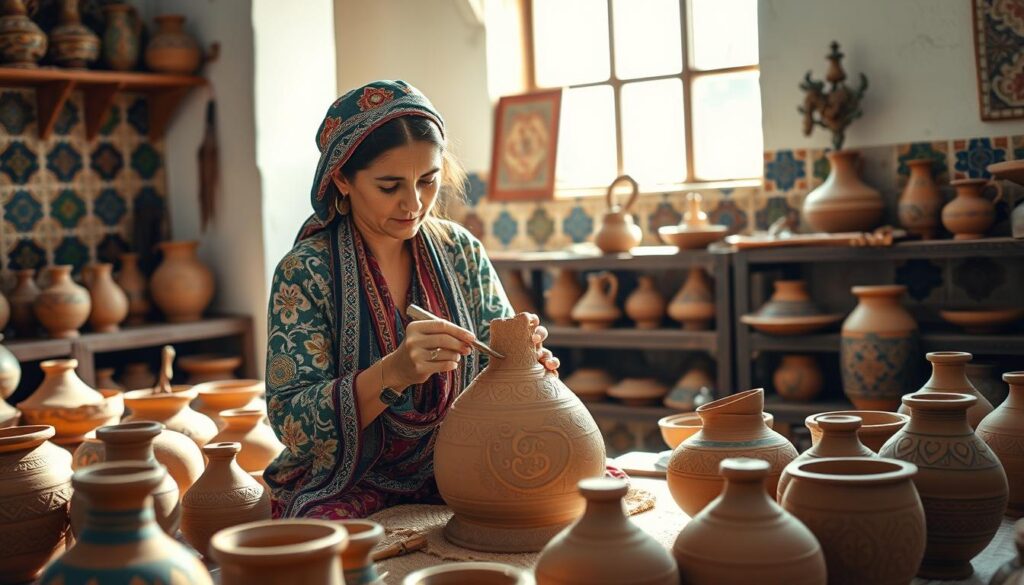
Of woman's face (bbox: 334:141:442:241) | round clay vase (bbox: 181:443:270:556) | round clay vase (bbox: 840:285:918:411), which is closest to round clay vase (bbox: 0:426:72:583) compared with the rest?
round clay vase (bbox: 181:443:270:556)

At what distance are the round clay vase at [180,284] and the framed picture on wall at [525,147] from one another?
168 centimetres

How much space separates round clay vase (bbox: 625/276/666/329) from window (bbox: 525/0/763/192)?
0.62 meters

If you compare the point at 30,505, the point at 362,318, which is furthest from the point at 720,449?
the point at 30,505

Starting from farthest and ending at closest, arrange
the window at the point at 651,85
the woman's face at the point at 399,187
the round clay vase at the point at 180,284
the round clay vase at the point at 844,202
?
1. the window at the point at 651,85
2. the round clay vase at the point at 180,284
3. the round clay vase at the point at 844,202
4. the woman's face at the point at 399,187

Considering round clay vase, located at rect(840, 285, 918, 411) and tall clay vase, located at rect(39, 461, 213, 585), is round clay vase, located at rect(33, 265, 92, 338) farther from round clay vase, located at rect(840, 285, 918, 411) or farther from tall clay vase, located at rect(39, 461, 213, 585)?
tall clay vase, located at rect(39, 461, 213, 585)

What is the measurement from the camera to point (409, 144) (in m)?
2.51

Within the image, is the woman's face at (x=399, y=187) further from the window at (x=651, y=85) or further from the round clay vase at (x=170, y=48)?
the window at (x=651, y=85)

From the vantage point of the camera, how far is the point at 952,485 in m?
1.94

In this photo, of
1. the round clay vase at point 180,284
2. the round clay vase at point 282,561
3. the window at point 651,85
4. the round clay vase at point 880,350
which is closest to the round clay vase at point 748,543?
the round clay vase at point 282,561

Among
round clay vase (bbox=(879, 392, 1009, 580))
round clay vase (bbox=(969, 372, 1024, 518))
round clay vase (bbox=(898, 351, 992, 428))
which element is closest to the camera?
round clay vase (bbox=(879, 392, 1009, 580))

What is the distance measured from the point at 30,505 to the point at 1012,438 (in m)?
1.97

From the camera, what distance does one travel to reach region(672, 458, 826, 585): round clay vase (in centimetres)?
157

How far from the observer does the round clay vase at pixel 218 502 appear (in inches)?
90.5

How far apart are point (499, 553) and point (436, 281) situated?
0.82 meters
